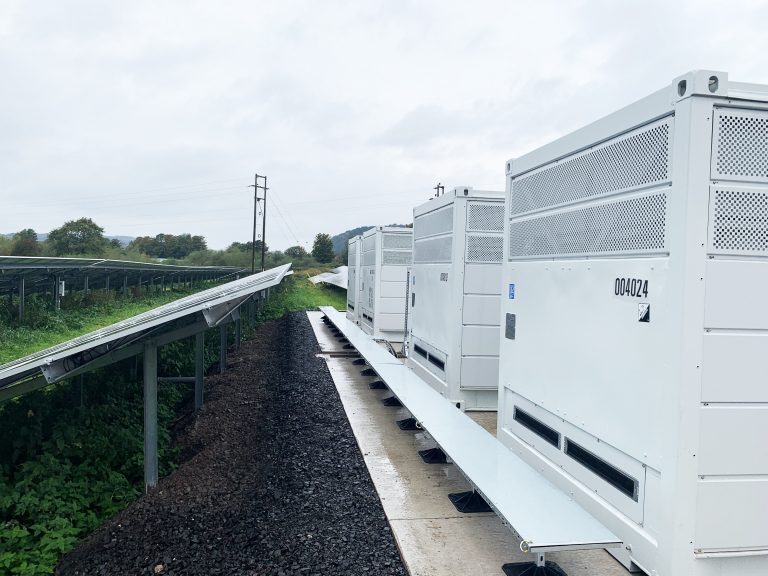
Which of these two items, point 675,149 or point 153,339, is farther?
point 153,339

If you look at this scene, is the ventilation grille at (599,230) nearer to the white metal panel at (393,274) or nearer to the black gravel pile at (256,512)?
the black gravel pile at (256,512)

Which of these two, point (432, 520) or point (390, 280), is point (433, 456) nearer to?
point (432, 520)

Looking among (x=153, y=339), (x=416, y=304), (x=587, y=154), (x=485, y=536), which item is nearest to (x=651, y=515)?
(x=485, y=536)

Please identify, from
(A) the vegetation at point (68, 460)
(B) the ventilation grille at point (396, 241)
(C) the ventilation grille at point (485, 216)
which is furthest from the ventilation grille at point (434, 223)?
(A) the vegetation at point (68, 460)

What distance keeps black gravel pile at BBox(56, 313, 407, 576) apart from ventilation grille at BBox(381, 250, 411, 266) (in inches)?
242

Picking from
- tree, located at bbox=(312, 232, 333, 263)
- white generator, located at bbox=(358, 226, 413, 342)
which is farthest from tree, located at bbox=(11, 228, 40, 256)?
white generator, located at bbox=(358, 226, 413, 342)

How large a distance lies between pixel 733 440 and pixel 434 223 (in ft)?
18.3

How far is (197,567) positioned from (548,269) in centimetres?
311

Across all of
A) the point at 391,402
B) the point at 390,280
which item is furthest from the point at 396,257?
the point at 391,402

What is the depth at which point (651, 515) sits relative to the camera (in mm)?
3098

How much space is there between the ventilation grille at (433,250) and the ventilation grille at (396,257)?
4.02m

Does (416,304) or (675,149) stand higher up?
(675,149)

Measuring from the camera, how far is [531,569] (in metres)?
3.50

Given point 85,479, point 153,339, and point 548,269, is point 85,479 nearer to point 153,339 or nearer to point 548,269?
point 153,339
